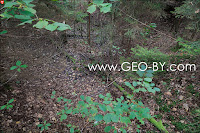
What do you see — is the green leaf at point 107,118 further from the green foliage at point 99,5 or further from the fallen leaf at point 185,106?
the fallen leaf at point 185,106

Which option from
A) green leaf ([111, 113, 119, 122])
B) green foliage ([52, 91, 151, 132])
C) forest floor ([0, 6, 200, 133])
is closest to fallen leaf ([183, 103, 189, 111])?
forest floor ([0, 6, 200, 133])

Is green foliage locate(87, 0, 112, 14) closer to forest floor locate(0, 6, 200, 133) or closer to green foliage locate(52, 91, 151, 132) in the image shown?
green foliage locate(52, 91, 151, 132)

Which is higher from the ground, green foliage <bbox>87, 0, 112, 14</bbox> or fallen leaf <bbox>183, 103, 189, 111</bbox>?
green foliage <bbox>87, 0, 112, 14</bbox>

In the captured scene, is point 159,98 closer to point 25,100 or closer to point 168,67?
point 168,67

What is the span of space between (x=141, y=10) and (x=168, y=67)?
3.48 m

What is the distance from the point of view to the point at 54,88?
15.3 ft

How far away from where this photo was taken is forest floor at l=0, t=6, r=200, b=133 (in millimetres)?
3375

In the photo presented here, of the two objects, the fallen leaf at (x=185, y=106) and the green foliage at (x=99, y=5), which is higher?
the green foliage at (x=99, y=5)

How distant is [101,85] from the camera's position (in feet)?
17.7

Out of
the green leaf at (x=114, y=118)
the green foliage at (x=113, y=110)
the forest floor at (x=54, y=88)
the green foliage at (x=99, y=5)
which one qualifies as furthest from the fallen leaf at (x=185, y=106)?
the green foliage at (x=99, y=5)

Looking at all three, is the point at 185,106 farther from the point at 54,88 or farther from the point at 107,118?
the point at 54,88

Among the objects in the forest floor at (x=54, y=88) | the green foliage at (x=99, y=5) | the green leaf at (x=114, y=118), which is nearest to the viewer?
the green foliage at (x=99, y=5)

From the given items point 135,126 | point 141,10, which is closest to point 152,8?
point 141,10

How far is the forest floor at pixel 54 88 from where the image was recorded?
338 centimetres
